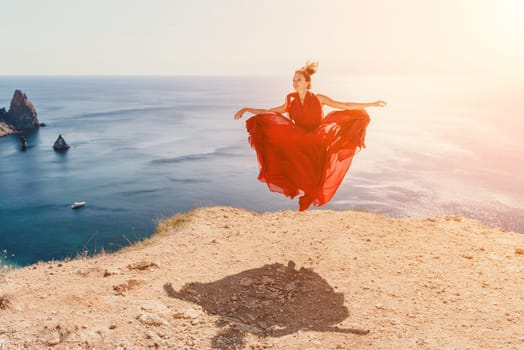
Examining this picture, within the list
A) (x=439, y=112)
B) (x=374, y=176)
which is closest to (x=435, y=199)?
(x=374, y=176)

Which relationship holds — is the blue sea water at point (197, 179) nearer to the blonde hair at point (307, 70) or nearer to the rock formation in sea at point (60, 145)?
the rock formation in sea at point (60, 145)

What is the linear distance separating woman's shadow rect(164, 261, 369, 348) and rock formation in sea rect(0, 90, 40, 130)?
12441 cm

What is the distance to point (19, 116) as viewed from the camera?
112875 millimetres

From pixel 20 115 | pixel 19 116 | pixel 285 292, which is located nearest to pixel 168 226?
pixel 285 292

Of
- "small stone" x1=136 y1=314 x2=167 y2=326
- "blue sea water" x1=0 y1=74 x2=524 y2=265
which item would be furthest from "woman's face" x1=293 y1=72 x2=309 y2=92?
"blue sea water" x1=0 y1=74 x2=524 y2=265

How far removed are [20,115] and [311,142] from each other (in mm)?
126951

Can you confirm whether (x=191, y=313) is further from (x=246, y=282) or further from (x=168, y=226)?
(x=168, y=226)

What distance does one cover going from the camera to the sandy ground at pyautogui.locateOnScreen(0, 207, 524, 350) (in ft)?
20.3

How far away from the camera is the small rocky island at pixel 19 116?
11181cm

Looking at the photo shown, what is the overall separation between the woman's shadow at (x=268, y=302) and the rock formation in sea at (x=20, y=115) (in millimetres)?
124414

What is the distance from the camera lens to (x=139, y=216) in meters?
48.3

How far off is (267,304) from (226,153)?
69.6 metres

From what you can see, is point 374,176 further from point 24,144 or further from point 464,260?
point 24,144

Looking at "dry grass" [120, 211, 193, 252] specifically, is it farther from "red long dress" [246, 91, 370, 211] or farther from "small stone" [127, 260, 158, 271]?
"red long dress" [246, 91, 370, 211]
